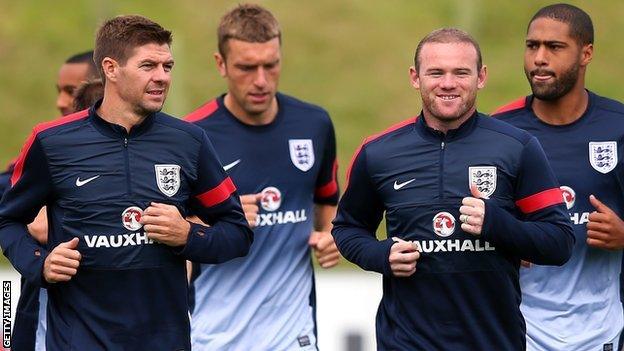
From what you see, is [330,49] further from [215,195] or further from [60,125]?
[60,125]

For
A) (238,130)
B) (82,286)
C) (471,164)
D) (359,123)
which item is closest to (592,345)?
(471,164)

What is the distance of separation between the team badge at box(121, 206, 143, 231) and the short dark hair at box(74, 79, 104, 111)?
1.25 m

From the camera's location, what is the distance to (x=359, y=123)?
62.1 ft

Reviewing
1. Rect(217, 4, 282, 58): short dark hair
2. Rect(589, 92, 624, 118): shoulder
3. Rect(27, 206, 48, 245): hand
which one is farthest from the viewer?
Rect(217, 4, 282, 58): short dark hair

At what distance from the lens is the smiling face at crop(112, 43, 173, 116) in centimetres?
632

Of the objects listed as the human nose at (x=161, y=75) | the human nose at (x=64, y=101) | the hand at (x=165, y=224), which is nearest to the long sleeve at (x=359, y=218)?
the hand at (x=165, y=224)

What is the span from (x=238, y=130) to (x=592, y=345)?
2265 millimetres

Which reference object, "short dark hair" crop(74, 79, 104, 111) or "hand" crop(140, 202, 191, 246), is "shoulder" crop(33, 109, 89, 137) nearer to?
"hand" crop(140, 202, 191, 246)

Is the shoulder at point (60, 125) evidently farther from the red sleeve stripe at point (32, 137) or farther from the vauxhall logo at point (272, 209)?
the vauxhall logo at point (272, 209)

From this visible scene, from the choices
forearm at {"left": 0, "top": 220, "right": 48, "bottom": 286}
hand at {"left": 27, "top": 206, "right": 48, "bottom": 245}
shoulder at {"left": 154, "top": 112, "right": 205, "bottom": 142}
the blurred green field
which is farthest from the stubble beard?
the blurred green field

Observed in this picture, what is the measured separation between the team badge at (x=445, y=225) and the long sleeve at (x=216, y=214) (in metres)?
0.90

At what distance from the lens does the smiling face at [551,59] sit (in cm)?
747

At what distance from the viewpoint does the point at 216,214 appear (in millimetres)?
6605

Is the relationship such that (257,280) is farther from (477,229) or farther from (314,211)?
(477,229)
